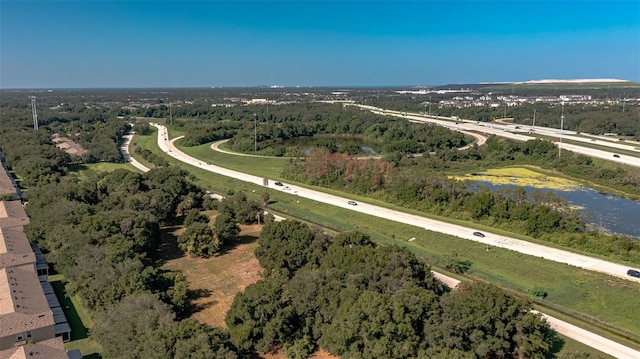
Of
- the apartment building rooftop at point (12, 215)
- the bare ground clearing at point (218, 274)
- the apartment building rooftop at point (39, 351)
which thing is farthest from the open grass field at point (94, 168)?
the apartment building rooftop at point (39, 351)

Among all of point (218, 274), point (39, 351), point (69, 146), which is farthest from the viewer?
point (69, 146)

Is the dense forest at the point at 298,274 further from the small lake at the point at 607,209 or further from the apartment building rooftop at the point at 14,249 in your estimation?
the small lake at the point at 607,209

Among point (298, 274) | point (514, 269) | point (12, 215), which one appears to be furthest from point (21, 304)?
point (514, 269)

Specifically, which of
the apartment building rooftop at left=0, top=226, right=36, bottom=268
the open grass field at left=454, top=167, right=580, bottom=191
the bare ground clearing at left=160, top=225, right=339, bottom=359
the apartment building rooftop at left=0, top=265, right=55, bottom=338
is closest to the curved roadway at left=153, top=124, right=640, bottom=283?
the bare ground clearing at left=160, top=225, right=339, bottom=359

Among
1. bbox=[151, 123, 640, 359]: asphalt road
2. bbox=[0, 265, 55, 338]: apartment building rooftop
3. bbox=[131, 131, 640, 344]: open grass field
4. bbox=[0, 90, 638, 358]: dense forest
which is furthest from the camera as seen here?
bbox=[131, 131, 640, 344]: open grass field

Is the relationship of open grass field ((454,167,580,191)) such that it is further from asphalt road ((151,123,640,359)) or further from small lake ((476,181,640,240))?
asphalt road ((151,123,640,359))

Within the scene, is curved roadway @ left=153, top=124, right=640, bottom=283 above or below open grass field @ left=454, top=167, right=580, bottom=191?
below

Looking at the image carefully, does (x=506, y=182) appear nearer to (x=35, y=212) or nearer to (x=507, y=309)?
(x=507, y=309)

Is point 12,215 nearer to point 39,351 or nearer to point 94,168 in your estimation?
point 39,351
